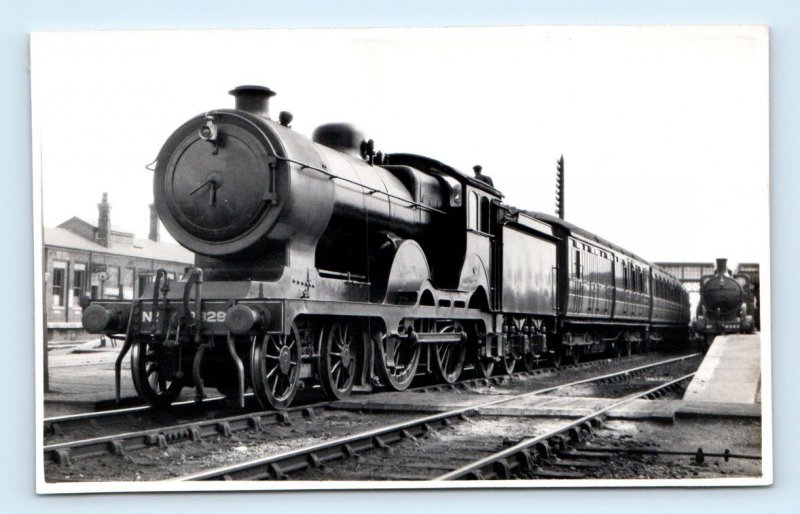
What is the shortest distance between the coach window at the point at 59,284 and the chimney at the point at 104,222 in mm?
357

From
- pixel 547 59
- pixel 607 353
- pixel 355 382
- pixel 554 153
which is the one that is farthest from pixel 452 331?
pixel 607 353

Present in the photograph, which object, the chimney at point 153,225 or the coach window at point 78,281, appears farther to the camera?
the chimney at point 153,225

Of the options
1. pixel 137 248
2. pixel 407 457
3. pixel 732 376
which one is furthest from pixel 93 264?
pixel 732 376

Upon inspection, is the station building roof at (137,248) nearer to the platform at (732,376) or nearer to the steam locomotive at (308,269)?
the steam locomotive at (308,269)

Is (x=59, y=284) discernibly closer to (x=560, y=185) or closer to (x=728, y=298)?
(x=560, y=185)

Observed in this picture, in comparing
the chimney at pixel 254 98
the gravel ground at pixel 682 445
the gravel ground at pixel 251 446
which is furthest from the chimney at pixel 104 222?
the gravel ground at pixel 682 445

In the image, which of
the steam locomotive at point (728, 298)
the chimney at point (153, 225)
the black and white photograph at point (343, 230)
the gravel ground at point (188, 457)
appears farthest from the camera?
the chimney at point (153, 225)

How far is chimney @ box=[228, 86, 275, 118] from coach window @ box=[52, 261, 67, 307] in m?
1.94

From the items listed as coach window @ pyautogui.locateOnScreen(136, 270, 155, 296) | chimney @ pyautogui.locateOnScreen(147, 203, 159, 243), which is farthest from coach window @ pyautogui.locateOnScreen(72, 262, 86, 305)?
chimney @ pyautogui.locateOnScreen(147, 203, 159, 243)

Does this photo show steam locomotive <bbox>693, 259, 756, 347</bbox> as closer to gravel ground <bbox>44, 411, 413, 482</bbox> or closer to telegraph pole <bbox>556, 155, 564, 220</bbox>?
telegraph pole <bbox>556, 155, 564, 220</bbox>

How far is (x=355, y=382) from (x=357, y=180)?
6.44 ft

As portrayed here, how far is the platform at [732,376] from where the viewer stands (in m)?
6.35

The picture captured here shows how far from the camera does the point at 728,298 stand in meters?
7.30

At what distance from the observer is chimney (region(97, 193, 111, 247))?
256 inches
